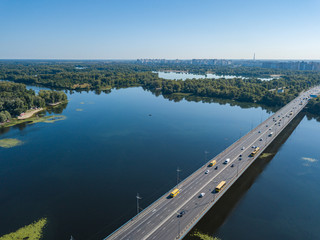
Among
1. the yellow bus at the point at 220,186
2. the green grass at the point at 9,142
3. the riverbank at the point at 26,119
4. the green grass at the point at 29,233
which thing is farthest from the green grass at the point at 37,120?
the yellow bus at the point at 220,186

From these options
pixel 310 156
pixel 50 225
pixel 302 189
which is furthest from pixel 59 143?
pixel 310 156

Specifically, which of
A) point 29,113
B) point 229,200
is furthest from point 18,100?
point 229,200

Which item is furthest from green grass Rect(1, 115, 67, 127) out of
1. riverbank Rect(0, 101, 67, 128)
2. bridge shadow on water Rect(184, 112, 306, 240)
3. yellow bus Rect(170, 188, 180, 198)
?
bridge shadow on water Rect(184, 112, 306, 240)

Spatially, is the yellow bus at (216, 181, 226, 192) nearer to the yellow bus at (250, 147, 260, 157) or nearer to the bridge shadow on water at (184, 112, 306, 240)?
the bridge shadow on water at (184, 112, 306, 240)

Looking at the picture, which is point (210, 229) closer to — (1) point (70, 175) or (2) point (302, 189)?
(2) point (302, 189)

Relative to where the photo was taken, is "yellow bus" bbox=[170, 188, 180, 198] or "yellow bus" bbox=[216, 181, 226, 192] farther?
"yellow bus" bbox=[216, 181, 226, 192]

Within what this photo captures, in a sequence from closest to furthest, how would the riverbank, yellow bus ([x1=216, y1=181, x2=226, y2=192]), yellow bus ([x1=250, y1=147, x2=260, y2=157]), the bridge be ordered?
the bridge, yellow bus ([x1=216, y1=181, x2=226, y2=192]), yellow bus ([x1=250, y1=147, x2=260, y2=157]), the riverbank

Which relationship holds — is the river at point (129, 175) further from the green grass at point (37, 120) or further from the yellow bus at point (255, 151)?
the green grass at point (37, 120)
